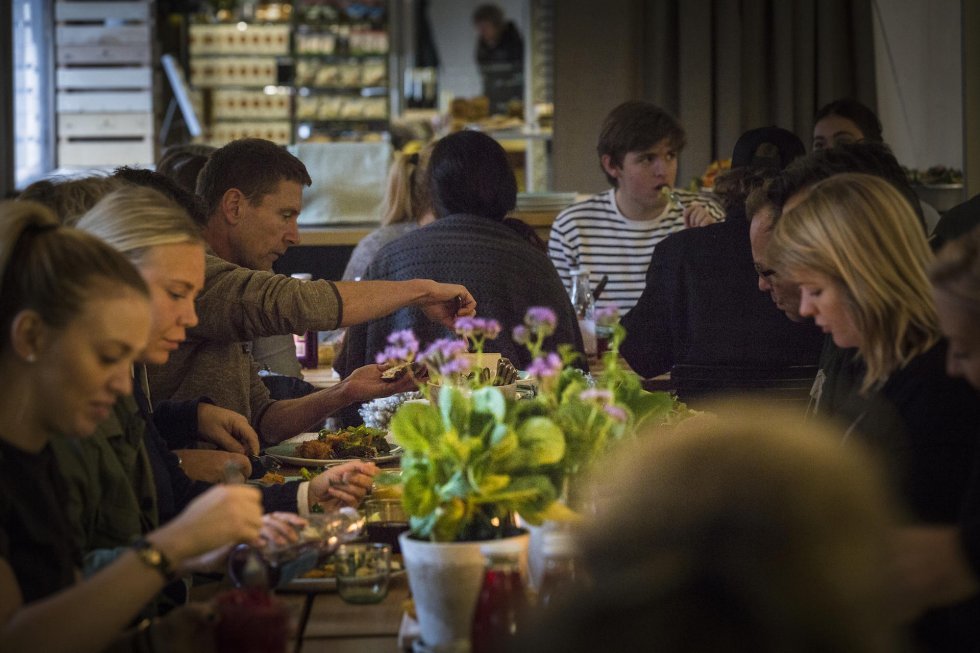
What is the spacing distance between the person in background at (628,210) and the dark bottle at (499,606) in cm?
343

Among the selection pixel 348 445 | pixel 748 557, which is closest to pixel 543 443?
pixel 748 557

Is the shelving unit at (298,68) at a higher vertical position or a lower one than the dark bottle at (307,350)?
higher

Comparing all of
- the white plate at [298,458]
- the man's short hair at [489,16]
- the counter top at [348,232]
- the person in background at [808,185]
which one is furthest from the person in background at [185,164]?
the man's short hair at [489,16]

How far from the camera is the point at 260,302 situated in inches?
109

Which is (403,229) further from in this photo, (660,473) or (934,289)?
(660,473)

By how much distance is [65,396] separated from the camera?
1.47m

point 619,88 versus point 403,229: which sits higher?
point 619,88

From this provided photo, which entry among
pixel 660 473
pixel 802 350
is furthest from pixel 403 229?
pixel 660 473

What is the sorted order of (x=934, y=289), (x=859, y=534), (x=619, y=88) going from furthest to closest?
1. (x=619, y=88)
2. (x=934, y=289)
3. (x=859, y=534)

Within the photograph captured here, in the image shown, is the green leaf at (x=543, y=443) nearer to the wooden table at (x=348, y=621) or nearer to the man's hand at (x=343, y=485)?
the wooden table at (x=348, y=621)

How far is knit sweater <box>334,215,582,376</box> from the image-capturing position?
11.5 feet

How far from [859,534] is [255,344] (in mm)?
3140

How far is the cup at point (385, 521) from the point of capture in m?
1.99

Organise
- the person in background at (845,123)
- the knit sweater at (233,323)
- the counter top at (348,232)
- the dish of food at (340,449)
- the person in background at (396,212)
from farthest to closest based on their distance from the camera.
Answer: the counter top at (348,232) → the person in background at (845,123) → the person in background at (396,212) → the knit sweater at (233,323) → the dish of food at (340,449)
